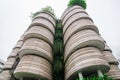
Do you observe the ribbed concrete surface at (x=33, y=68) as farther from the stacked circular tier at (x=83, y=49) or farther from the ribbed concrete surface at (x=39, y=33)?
the ribbed concrete surface at (x=39, y=33)

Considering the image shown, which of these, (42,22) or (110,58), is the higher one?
(42,22)

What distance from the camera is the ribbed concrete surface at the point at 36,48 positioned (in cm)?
2175

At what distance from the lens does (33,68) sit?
1961 centimetres

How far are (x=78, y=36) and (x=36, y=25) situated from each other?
7.43m

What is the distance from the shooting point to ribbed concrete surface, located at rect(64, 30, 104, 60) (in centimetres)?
2052

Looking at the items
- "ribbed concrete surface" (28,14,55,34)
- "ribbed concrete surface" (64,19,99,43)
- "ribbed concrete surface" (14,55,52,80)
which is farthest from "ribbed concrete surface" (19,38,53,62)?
"ribbed concrete surface" (28,14,55,34)

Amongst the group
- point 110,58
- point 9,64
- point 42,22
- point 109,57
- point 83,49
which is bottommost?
point 83,49

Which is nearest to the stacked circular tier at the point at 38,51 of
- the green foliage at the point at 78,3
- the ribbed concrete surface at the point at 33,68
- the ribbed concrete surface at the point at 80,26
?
the ribbed concrete surface at the point at 33,68

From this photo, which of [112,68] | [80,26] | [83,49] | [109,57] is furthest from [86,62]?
[109,57]

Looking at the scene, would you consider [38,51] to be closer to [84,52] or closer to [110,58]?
[84,52]

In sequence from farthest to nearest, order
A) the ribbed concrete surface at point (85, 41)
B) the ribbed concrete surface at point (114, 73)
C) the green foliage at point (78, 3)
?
the green foliage at point (78, 3) → the ribbed concrete surface at point (114, 73) → the ribbed concrete surface at point (85, 41)

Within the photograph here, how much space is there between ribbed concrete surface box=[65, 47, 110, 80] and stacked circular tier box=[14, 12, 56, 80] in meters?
3.00

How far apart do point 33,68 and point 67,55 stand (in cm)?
456

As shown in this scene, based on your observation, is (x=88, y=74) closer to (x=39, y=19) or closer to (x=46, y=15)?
(x=39, y=19)
